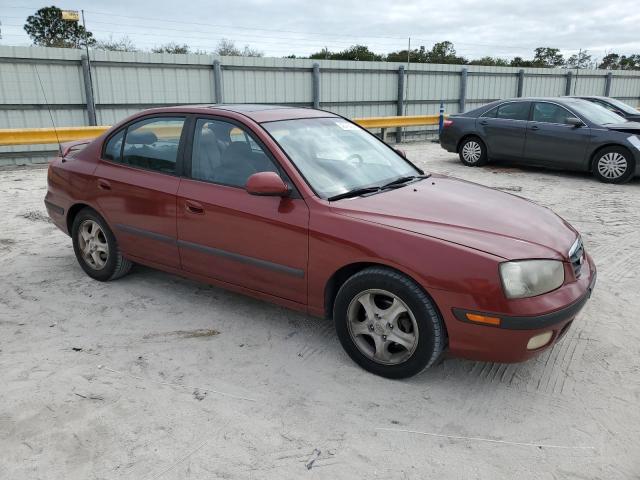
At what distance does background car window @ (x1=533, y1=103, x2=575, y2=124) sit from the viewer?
10125mm

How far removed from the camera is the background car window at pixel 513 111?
1061 centimetres

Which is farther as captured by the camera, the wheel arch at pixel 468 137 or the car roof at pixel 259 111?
the wheel arch at pixel 468 137

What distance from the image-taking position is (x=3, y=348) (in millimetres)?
3592

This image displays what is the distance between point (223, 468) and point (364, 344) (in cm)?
116

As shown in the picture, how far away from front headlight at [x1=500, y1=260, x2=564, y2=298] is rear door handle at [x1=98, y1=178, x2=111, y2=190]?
3.20 metres

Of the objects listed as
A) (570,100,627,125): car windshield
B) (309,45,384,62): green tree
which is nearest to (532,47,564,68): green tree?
(309,45,384,62): green tree

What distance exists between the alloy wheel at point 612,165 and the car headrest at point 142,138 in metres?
8.42

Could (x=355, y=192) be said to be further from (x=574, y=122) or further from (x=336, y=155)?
(x=574, y=122)

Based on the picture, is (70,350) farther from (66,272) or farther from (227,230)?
(66,272)

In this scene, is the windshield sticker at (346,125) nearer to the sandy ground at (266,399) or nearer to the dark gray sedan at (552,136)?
the sandy ground at (266,399)

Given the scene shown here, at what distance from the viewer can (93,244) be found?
15.6 ft

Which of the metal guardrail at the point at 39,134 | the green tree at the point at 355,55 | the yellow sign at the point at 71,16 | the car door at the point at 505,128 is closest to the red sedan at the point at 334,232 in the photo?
the metal guardrail at the point at 39,134

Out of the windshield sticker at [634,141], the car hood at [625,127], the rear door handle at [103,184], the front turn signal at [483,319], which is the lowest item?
the front turn signal at [483,319]

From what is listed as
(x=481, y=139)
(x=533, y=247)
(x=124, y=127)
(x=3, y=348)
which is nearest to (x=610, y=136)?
(x=481, y=139)
